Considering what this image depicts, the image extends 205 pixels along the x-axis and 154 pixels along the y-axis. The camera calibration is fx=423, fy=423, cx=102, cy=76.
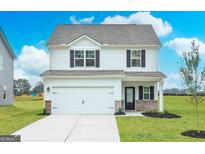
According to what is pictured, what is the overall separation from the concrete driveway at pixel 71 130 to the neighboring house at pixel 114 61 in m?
3.56

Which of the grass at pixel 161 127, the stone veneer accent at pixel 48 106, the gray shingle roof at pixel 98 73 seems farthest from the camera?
the gray shingle roof at pixel 98 73

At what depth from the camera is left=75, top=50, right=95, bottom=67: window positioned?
859 inches

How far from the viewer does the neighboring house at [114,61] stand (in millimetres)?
20609

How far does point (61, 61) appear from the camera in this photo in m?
22.0

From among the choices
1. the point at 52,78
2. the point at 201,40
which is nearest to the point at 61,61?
the point at 52,78

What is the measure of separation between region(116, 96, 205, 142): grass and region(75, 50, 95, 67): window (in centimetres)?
496

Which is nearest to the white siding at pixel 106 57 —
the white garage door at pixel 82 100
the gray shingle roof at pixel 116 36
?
the gray shingle roof at pixel 116 36

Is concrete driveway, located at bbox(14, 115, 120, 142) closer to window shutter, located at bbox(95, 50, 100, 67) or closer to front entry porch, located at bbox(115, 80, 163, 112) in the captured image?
window shutter, located at bbox(95, 50, 100, 67)

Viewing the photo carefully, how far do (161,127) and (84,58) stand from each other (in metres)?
8.14

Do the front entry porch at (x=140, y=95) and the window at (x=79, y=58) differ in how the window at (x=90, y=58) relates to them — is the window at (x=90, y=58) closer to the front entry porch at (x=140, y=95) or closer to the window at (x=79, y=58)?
the window at (x=79, y=58)

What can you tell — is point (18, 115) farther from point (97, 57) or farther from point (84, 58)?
point (97, 57)

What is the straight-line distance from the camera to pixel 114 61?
22.2 meters
